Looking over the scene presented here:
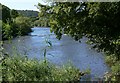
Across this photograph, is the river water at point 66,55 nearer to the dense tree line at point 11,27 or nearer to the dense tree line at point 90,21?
the dense tree line at point 11,27

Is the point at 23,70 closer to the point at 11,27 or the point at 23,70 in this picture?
the point at 23,70

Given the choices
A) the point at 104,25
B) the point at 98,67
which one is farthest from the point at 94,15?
the point at 98,67

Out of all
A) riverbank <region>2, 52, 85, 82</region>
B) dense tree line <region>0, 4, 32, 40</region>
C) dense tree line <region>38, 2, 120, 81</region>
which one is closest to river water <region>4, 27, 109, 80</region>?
dense tree line <region>0, 4, 32, 40</region>

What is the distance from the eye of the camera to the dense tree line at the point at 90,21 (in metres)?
9.52

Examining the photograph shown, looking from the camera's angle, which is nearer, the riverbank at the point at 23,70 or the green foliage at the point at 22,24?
the riverbank at the point at 23,70

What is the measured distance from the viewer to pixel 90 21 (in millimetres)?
9781

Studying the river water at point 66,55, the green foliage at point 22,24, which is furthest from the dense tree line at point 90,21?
the green foliage at point 22,24

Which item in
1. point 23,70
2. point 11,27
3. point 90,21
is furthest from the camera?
point 90,21

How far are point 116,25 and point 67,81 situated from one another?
2.89 meters

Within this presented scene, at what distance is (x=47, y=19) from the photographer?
11609 millimetres

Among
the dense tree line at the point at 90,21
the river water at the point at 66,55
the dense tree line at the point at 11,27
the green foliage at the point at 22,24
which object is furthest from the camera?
the dense tree line at the point at 90,21

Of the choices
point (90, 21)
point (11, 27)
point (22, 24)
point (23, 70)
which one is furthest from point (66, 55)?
point (23, 70)

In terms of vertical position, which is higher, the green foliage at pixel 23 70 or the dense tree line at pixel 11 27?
the dense tree line at pixel 11 27

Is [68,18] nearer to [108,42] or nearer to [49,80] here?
[108,42]
